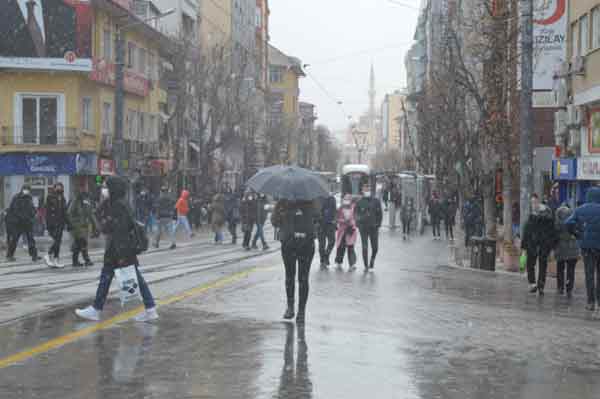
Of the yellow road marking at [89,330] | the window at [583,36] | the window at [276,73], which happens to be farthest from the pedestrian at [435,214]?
the window at [276,73]

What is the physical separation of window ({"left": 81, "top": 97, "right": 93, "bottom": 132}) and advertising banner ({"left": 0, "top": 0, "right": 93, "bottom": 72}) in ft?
7.00

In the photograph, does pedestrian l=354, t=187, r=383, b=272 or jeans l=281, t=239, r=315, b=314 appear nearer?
jeans l=281, t=239, r=315, b=314

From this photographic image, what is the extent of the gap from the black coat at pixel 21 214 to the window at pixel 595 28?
52.8ft

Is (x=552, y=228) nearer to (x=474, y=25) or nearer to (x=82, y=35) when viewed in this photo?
(x=474, y=25)

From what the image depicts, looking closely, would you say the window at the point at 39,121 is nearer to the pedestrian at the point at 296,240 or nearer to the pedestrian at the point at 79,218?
the pedestrian at the point at 79,218

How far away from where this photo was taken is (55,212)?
21516 millimetres

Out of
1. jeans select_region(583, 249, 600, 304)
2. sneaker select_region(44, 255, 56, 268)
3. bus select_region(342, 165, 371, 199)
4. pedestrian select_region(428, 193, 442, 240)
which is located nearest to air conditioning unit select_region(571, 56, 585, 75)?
pedestrian select_region(428, 193, 442, 240)

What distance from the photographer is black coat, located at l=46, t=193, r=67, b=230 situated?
70.2 ft

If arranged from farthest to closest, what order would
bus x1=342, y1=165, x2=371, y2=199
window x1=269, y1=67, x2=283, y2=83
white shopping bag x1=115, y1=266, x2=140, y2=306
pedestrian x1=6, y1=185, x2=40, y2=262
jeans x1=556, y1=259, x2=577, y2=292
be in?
1. window x1=269, y1=67, x2=283, y2=83
2. bus x1=342, y1=165, x2=371, y2=199
3. pedestrian x1=6, y1=185, x2=40, y2=262
4. jeans x1=556, y1=259, x2=577, y2=292
5. white shopping bag x1=115, y1=266, x2=140, y2=306

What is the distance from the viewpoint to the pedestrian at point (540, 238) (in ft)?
55.2

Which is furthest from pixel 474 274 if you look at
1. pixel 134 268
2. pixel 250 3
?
pixel 250 3

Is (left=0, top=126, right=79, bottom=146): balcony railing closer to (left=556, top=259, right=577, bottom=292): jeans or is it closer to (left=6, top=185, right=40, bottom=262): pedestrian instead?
(left=6, top=185, right=40, bottom=262): pedestrian

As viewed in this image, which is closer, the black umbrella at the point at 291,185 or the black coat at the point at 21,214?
the black umbrella at the point at 291,185

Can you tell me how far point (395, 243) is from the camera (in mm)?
35531
